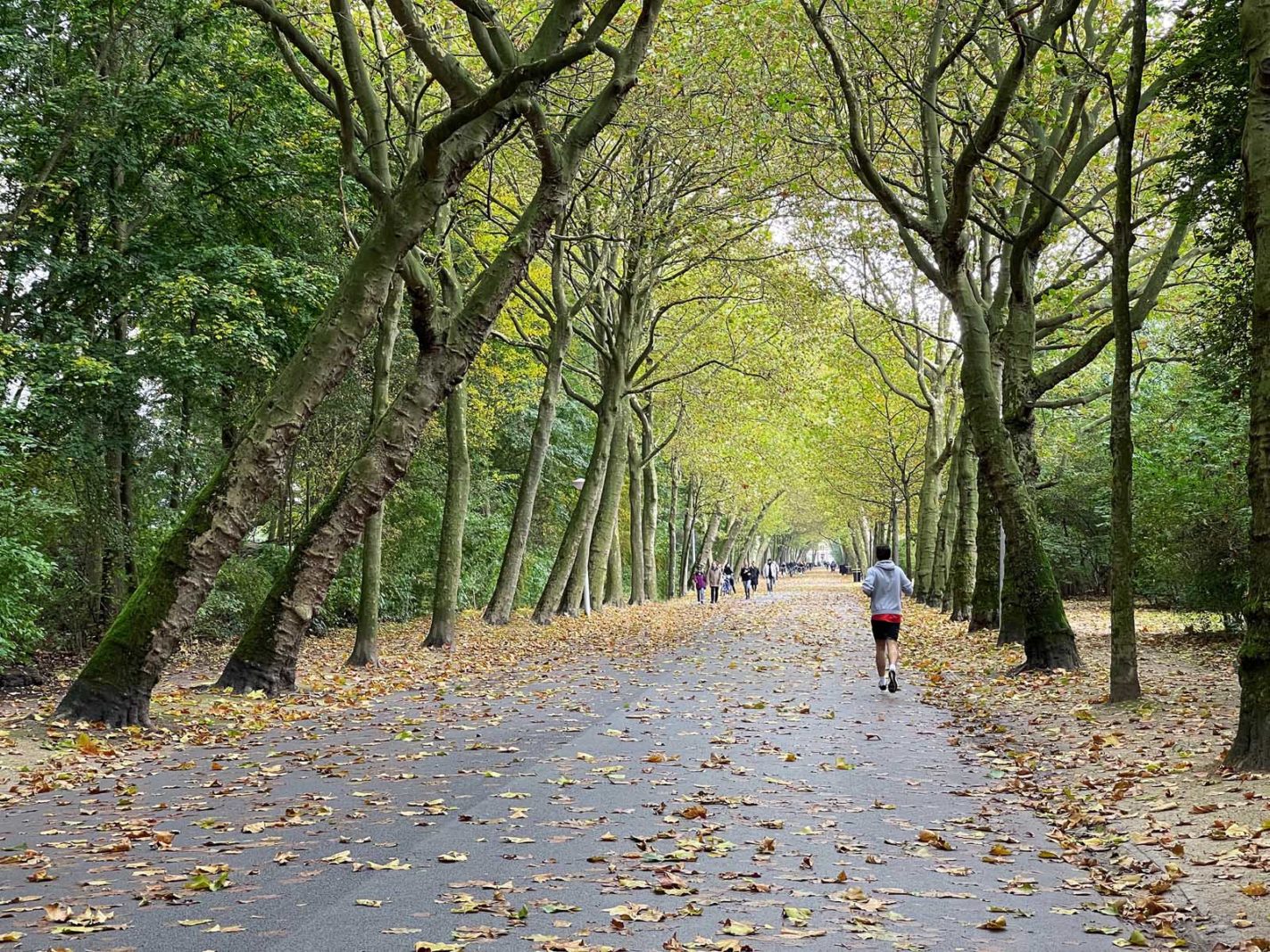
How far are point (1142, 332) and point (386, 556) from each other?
21.8 m

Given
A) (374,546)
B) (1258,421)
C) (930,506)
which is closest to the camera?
(1258,421)

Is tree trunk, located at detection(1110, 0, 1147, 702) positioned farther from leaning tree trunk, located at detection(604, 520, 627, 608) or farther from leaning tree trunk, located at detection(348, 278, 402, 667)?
leaning tree trunk, located at detection(604, 520, 627, 608)

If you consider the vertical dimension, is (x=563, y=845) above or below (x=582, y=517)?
below

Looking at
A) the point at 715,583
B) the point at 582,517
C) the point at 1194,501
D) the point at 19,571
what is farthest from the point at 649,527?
the point at 19,571

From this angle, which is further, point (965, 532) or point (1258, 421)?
point (965, 532)

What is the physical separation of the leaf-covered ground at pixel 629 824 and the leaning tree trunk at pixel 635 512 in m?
23.9

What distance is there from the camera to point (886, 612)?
13.6m

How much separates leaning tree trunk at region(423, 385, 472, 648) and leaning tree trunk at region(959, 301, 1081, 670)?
30.7 ft

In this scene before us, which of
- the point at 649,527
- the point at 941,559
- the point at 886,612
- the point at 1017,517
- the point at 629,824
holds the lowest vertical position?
the point at 629,824

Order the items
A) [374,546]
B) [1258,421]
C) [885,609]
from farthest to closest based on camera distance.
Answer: [374,546], [885,609], [1258,421]

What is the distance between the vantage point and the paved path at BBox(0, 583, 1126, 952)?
4734 millimetres

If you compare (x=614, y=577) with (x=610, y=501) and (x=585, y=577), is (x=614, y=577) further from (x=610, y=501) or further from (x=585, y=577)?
(x=585, y=577)

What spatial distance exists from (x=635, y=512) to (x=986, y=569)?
57.3ft

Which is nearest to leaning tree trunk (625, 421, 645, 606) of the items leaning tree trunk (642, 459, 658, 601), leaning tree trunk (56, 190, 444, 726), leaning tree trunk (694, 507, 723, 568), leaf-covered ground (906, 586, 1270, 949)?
leaning tree trunk (642, 459, 658, 601)
